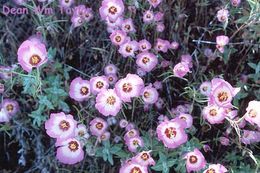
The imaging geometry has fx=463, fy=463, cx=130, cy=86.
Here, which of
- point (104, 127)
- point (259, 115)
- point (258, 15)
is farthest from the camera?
point (258, 15)

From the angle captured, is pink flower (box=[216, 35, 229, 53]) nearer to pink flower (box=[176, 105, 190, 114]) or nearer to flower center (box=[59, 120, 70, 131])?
pink flower (box=[176, 105, 190, 114])

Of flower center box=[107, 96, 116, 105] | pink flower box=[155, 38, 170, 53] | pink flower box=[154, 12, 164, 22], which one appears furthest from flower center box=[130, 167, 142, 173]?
pink flower box=[154, 12, 164, 22]

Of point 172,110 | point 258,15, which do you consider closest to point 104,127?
point 172,110

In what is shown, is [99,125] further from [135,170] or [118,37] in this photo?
[118,37]

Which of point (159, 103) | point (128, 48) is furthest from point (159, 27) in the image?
point (159, 103)

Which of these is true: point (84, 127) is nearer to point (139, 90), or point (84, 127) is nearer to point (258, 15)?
point (139, 90)
